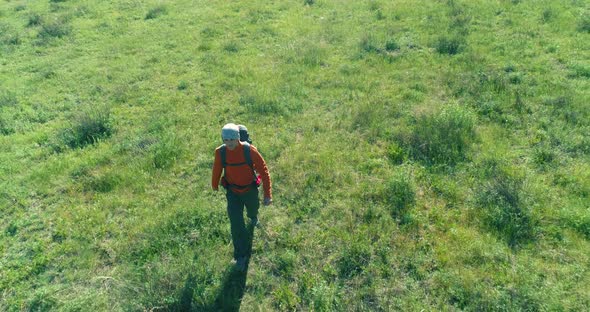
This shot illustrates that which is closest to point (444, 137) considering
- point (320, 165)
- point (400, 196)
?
point (400, 196)

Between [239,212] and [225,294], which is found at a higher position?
[239,212]

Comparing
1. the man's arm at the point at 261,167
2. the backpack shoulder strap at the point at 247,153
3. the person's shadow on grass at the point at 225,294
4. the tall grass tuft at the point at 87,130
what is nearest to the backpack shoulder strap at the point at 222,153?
the backpack shoulder strap at the point at 247,153

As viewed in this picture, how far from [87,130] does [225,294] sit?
6.12m

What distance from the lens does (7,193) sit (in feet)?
27.7

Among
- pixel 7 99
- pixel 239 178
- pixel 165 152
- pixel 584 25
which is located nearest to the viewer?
pixel 239 178

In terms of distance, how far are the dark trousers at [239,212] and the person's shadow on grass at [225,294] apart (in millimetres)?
313

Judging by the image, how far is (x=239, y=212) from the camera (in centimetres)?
633

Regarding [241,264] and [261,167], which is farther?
[241,264]

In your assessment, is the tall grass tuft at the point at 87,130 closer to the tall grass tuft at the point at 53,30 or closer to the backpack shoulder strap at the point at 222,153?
the backpack shoulder strap at the point at 222,153

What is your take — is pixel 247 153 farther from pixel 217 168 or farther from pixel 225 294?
pixel 225 294

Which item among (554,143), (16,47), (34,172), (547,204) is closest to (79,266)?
(34,172)

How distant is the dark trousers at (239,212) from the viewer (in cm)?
630

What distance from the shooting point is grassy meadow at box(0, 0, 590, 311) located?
20.3ft

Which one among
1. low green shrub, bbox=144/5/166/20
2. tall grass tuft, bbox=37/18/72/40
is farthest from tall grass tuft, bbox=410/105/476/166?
tall grass tuft, bbox=37/18/72/40
